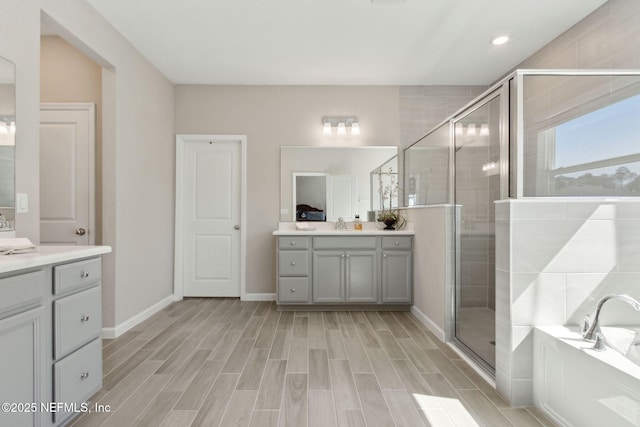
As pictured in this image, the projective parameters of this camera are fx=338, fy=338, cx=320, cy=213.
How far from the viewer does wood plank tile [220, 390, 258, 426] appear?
1.71 meters

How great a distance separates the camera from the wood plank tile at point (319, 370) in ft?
6.81

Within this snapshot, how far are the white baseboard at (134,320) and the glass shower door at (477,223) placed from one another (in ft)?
9.39

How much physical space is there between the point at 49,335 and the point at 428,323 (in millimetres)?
2808

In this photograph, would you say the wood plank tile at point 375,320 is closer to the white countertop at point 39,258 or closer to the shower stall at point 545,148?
the shower stall at point 545,148

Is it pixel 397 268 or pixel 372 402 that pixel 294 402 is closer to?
pixel 372 402

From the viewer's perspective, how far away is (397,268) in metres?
3.72

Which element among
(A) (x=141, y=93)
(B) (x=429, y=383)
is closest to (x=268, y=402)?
(B) (x=429, y=383)

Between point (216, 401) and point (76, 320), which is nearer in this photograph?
point (76, 320)

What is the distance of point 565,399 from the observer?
164 centimetres

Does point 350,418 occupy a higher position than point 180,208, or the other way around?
point 180,208

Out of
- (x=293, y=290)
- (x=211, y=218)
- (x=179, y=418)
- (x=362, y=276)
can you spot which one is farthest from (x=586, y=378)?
(x=211, y=218)

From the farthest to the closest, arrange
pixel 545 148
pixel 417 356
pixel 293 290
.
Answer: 1. pixel 293 290
2. pixel 417 356
3. pixel 545 148

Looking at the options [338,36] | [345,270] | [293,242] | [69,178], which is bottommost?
[345,270]

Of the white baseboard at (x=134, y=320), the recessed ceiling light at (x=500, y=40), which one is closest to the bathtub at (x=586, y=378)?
the recessed ceiling light at (x=500, y=40)
